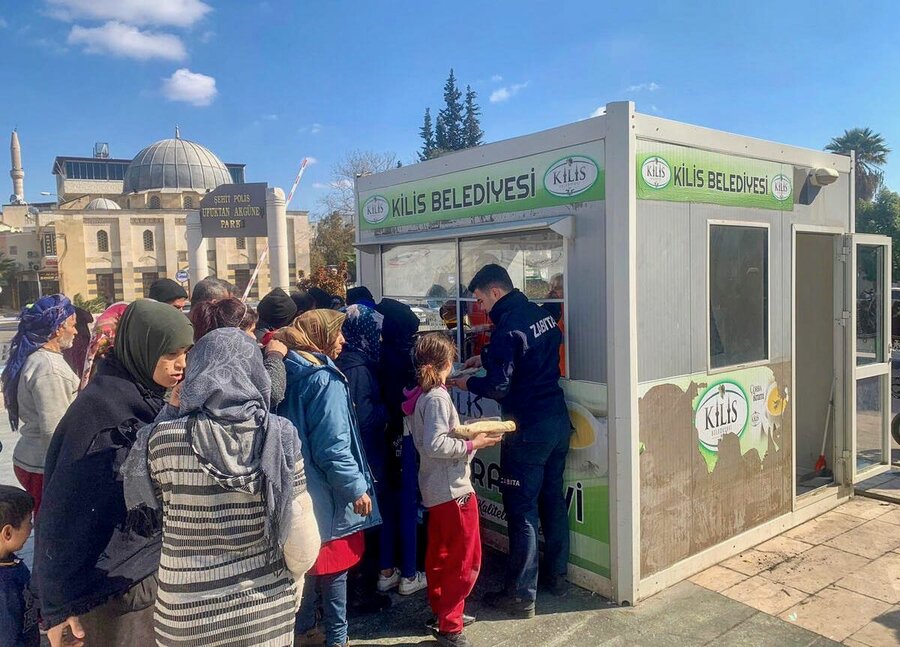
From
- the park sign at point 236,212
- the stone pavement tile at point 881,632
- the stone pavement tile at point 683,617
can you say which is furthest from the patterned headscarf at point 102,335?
the park sign at point 236,212

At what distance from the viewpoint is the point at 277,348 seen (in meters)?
3.21

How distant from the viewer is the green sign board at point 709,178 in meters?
3.85

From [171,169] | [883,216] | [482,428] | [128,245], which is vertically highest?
[171,169]

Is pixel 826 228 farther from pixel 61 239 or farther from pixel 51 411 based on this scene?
pixel 61 239

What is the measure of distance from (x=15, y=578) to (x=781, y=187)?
5.07 metres

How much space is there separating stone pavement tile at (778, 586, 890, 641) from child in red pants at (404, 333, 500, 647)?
73.3 inches

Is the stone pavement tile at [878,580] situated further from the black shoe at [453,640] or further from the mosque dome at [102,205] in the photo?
the mosque dome at [102,205]

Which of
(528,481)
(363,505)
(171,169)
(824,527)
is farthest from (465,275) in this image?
(171,169)

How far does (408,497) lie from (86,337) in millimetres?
3216

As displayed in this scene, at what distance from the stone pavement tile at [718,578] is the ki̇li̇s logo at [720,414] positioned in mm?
791

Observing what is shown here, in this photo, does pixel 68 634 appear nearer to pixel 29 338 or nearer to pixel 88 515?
pixel 88 515

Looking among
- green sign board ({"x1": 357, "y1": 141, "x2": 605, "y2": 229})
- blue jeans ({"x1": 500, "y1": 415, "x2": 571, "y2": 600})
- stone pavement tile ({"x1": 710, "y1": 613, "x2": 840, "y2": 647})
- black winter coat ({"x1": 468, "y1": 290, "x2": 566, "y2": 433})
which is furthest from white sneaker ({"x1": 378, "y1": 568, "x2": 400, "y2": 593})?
green sign board ({"x1": 357, "y1": 141, "x2": 605, "y2": 229})

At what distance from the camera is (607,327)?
3.80m

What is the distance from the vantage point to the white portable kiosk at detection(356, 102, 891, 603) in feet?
12.5
